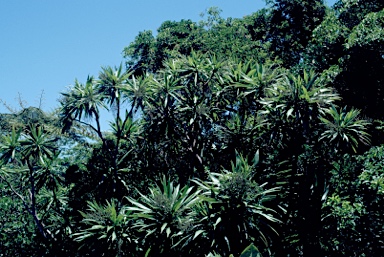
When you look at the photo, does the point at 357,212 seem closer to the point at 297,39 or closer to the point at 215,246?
the point at 215,246

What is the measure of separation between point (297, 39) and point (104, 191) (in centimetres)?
1300

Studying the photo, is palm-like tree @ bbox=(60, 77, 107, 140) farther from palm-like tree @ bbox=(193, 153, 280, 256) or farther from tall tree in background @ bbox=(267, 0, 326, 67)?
tall tree in background @ bbox=(267, 0, 326, 67)

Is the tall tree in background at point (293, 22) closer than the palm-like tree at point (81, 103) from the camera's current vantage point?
No

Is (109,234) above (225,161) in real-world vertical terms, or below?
below

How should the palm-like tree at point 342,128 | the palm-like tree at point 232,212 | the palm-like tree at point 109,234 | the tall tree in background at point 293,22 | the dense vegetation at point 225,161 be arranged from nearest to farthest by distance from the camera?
the palm-like tree at point 232,212, the dense vegetation at point 225,161, the palm-like tree at point 342,128, the palm-like tree at point 109,234, the tall tree in background at point 293,22

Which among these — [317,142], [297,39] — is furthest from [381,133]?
[297,39]

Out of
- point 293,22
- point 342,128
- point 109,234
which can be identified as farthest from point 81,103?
point 293,22

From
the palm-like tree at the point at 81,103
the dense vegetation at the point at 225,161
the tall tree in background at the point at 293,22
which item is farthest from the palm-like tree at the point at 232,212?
the tall tree in background at the point at 293,22

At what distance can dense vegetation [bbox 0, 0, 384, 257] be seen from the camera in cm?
659

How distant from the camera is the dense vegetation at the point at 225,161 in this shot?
659cm

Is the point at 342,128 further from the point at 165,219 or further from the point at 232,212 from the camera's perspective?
the point at 165,219

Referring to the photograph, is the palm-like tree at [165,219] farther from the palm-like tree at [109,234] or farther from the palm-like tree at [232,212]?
the palm-like tree at [109,234]

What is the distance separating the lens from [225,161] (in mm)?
8875

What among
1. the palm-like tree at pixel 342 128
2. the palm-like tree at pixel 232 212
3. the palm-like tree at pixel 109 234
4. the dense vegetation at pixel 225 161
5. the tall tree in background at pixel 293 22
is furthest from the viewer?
the tall tree in background at pixel 293 22
